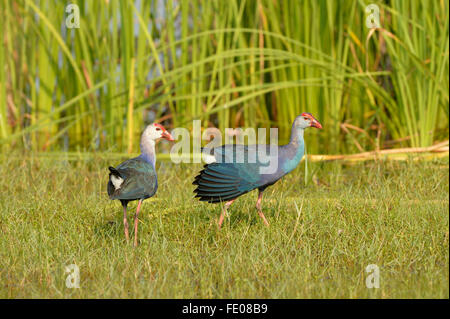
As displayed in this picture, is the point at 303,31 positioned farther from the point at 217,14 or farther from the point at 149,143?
the point at 149,143

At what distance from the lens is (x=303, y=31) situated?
661 centimetres

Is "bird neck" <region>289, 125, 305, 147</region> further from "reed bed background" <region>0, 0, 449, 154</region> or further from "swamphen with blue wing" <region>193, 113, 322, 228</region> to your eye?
"reed bed background" <region>0, 0, 449, 154</region>

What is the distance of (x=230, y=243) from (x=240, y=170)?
0.41 m

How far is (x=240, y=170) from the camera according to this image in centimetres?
361

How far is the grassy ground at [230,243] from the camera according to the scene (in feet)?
10.0

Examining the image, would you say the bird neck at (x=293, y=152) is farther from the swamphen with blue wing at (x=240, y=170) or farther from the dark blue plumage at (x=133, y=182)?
the dark blue plumage at (x=133, y=182)

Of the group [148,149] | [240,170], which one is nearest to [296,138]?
[240,170]

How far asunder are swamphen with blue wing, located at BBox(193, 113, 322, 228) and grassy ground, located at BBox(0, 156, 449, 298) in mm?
274

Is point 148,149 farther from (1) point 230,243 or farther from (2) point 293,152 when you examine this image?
(2) point 293,152

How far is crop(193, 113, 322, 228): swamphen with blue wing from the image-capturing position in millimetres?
3566

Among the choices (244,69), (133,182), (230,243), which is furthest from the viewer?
(244,69)

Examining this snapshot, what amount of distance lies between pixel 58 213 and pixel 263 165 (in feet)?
4.93

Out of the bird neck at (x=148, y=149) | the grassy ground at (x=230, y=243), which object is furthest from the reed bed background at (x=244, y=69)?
the bird neck at (x=148, y=149)
